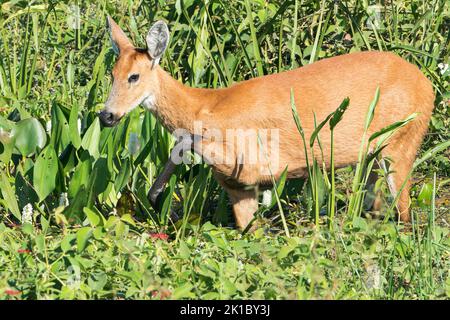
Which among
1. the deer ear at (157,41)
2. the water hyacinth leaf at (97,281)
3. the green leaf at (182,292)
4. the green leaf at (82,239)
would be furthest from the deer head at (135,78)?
the green leaf at (182,292)

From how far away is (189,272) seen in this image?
4684mm

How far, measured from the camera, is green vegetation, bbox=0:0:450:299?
4.64 metres

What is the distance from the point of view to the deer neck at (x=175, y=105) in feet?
20.3

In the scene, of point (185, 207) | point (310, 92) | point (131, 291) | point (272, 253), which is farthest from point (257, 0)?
point (131, 291)

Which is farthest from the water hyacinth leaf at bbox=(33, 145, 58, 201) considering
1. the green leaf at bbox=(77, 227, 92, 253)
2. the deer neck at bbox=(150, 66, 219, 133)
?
the green leaf at bbox=(77, 227, 92, 253)

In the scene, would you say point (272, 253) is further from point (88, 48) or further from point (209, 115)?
point (88, 48)

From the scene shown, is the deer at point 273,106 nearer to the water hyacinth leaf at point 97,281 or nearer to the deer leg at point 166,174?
the deer leg at point 166,174

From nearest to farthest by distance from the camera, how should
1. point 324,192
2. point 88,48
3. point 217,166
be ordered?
point 324,192
point 217,166
point 88,48

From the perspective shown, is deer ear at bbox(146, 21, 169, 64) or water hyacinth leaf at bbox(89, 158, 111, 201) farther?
deer ear at bbox(146, 21, 169, 64)

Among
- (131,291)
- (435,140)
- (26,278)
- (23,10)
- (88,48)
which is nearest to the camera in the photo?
(131,291)

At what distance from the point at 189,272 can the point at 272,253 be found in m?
0.40

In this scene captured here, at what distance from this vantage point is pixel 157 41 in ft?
20.4

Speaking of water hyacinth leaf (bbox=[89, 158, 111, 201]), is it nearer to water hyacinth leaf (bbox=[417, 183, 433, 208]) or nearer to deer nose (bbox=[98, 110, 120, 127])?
deer nose (bbox=[98, 110, 120, 127])

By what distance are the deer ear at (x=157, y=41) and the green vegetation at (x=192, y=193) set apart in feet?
1.47
